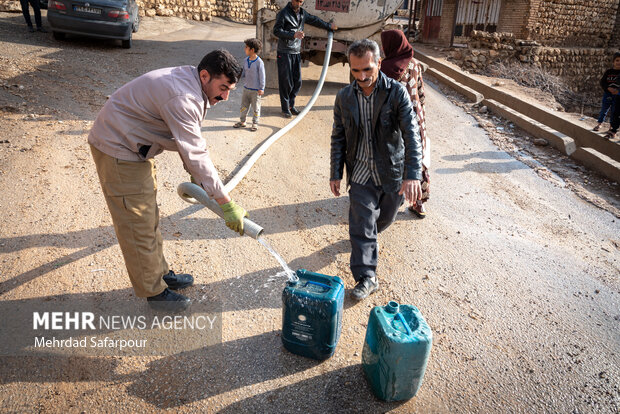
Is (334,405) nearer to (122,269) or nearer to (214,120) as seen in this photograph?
(122,269)

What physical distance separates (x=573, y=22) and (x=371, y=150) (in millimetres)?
16793

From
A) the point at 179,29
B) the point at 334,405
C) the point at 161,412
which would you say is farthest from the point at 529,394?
the point at 179,29

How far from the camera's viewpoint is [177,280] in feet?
10.0

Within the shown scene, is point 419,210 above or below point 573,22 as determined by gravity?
below

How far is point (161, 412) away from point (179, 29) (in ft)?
55.9

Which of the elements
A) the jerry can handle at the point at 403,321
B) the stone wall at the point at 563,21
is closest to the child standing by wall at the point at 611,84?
the jerry can handle at the point at 403,321

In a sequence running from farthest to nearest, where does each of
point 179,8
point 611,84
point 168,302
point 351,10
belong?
1. point 179,8
2. point 351,10
3. point 611,84
4. point 168,302

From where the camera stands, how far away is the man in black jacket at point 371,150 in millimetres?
2857

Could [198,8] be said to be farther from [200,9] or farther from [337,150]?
[337,150]

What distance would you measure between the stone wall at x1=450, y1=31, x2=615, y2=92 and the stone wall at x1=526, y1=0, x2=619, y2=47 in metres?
0.55

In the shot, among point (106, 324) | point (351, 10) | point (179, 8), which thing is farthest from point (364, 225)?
point (179, 8)

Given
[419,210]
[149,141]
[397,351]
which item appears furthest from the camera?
[419,210]

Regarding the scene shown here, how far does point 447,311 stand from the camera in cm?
311

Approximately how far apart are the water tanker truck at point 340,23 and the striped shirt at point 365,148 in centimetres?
565
